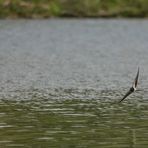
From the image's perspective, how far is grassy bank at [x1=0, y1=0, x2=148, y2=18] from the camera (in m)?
57.9

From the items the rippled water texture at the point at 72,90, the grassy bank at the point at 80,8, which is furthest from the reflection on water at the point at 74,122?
the grassy bank at the point at 80,8

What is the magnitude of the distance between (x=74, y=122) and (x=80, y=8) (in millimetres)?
42468

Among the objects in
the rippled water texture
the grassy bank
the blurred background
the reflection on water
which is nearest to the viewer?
the reflection on water

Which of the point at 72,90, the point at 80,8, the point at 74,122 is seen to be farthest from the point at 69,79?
the point at 80,8

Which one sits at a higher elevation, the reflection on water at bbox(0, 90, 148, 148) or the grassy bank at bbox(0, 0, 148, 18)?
the reflection on water at bbox(0, 90, 148, 148)

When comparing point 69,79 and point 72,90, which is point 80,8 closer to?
point 69,79

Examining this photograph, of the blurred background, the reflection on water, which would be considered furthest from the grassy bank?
the reflection on water

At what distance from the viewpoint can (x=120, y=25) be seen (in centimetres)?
5338

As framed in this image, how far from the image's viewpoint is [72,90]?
23.1m

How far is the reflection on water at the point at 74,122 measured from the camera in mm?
15188

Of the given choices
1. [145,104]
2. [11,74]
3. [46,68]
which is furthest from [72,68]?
[145,104]

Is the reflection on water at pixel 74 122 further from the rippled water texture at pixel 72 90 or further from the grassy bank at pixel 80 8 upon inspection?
the grassy bank at pixel 80 8

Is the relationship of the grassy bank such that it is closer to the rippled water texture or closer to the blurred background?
the blurred background

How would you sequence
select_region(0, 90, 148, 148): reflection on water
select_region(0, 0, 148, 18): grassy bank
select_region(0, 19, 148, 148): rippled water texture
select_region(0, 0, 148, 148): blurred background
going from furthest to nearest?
Result: select_region(0, 0, 148, 18): grassy bank
select_region(0, 0, 148, 148): blurred background
select_region(0, 19, 148, 148): rippled water texture
select_region(0, 90, 148, 148): reflection on water
